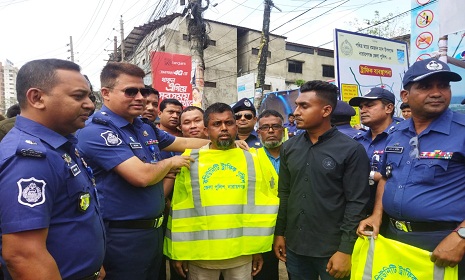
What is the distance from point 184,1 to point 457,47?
7739 millimetres

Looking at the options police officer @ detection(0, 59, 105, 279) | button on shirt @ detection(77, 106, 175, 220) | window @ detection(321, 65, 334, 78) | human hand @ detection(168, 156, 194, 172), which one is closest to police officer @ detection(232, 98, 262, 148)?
human hand @ detection(168, 156, 194, 172)

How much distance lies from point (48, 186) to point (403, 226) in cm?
213

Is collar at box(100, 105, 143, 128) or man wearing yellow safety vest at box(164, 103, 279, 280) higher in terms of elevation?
collar at box(100, 105, 143, 128)

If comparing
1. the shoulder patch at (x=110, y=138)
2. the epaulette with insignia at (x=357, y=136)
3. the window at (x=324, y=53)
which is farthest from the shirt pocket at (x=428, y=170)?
the window at (x=324, y=53)

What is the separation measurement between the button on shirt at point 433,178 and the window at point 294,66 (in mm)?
28649

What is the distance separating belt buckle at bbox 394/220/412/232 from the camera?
6.70 feet

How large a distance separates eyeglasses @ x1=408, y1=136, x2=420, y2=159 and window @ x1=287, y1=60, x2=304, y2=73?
28.6 meters

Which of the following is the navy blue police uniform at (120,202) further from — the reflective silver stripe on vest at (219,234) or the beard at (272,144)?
the beard at (272,144)

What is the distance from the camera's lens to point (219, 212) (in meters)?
2.46

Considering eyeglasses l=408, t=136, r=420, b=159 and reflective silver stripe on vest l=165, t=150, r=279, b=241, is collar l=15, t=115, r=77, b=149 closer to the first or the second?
reflective silver stripe on vest l=165, t=150, r=279, b=241

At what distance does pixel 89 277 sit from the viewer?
5.47 ft

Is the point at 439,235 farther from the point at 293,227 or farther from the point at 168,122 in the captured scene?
the point at 168,122

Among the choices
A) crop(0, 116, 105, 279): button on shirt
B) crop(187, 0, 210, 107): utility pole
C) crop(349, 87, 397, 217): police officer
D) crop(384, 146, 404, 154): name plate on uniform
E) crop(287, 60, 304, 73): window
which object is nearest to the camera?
crop(0, 116, 105, 279): button on shirt

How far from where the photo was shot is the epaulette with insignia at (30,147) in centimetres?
135
